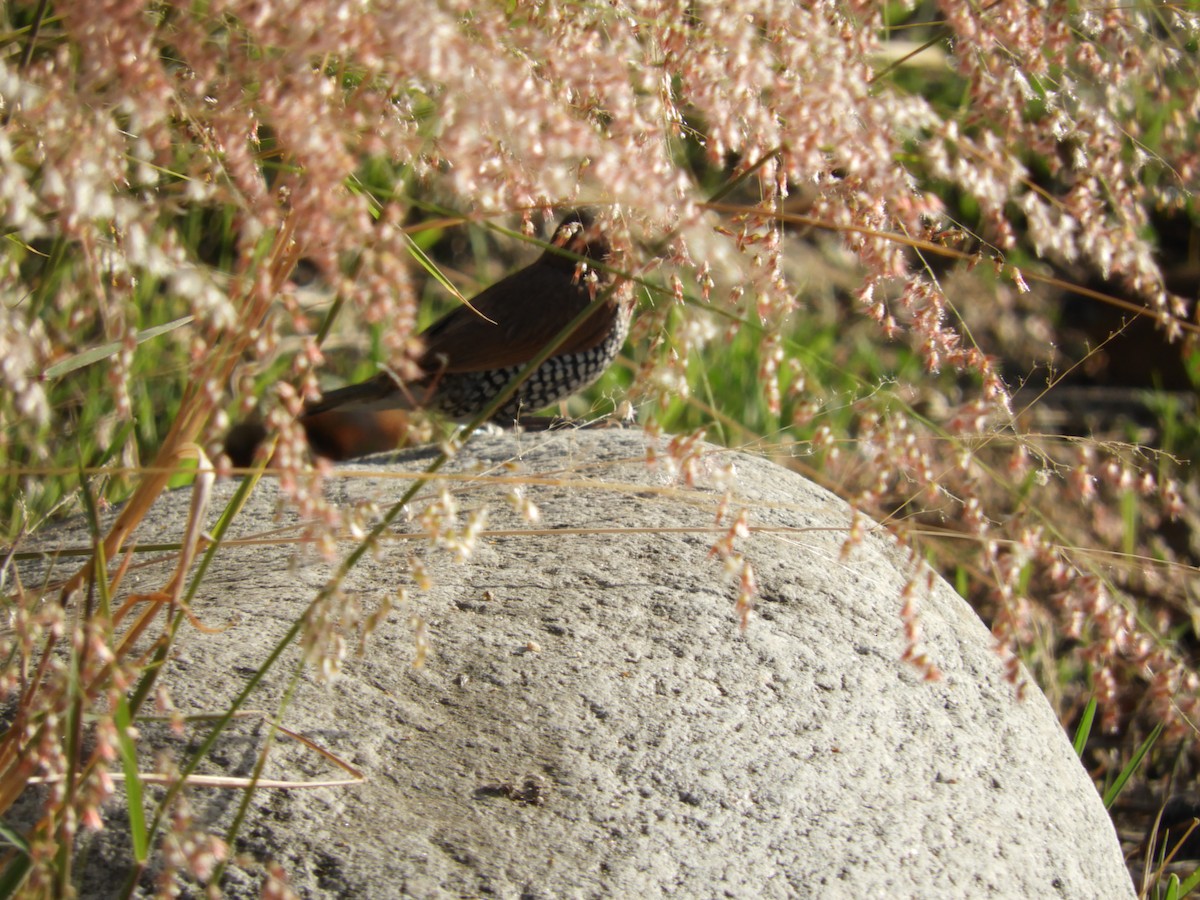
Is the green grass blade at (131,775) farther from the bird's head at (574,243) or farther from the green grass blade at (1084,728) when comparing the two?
the green grass blade at (1084,728)

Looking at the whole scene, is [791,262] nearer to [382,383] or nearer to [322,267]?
[382,383]

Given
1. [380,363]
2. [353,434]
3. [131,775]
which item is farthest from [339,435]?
[131,775]

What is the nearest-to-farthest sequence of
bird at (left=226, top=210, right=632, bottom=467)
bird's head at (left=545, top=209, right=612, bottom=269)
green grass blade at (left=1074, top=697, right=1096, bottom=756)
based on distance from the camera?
bird's head at (left=545, top=209, right=612, bottom=269), green grass blade at (left=1074, top=697, right=1096, bottom=756), bird at (left=226, top=210, right=632, bottom=467)

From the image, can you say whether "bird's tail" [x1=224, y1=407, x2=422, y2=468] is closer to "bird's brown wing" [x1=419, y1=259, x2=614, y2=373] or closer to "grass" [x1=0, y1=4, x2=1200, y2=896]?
"bird's brown wing" [x1=419, y1=259, x2=614, y2=373]

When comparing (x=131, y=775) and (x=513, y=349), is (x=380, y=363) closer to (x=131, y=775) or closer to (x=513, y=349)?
(x=131, y=775)

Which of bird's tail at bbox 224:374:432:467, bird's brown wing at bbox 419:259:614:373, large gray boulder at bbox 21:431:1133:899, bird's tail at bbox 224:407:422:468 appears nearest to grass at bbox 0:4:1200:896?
large gray boulder at bbox 21:431:1133:899

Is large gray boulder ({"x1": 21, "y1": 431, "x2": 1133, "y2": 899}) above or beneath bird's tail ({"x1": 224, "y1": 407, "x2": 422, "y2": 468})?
above

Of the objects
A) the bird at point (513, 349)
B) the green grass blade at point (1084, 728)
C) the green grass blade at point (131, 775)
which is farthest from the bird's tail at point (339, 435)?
the green grass blade at point (131, 775)
